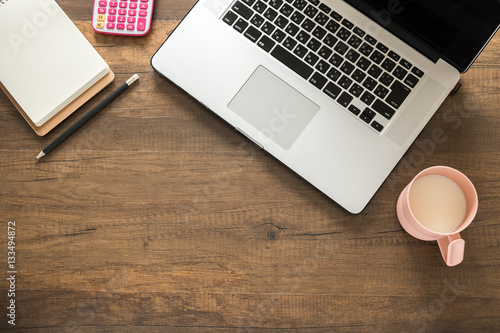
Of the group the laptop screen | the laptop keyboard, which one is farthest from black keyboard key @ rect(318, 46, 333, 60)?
the laptop screen

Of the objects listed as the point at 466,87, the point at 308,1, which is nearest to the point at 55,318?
the point at 308,1

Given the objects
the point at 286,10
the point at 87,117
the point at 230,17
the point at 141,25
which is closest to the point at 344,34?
the point at 286,10

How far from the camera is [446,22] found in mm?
748

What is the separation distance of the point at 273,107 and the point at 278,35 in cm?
14

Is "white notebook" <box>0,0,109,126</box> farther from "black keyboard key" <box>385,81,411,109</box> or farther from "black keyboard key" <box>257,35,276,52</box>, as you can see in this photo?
"black keyboard key" <box>385,81,411,109</box>

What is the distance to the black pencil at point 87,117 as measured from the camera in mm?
865

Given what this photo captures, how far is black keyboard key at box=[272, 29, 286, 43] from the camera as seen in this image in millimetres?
839

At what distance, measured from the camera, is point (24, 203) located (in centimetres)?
86

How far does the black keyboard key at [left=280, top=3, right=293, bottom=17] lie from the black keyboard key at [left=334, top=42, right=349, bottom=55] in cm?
11

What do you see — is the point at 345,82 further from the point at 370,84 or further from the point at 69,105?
the point at 69,105

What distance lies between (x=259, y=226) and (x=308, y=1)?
455 mm

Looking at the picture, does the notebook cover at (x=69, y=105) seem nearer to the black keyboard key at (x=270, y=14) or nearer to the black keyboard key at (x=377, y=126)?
the black keyboard key at (x=270, y=14)

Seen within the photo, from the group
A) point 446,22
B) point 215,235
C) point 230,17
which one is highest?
point 446,22

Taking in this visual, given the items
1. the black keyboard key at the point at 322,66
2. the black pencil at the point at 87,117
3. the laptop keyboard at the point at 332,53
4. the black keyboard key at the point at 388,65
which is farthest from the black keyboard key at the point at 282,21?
the black pencil at the point at 87,117
